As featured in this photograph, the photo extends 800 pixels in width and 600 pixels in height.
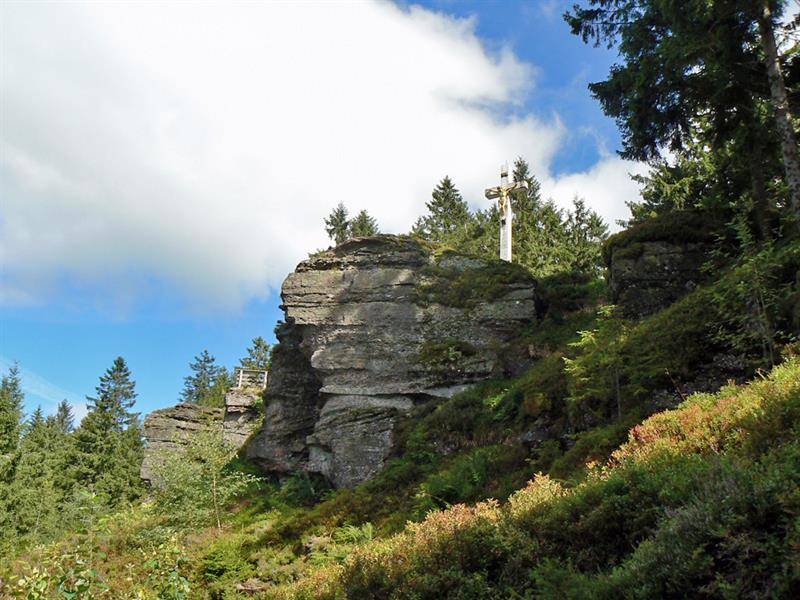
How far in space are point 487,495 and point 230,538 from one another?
25.9ft

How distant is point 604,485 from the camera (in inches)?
257

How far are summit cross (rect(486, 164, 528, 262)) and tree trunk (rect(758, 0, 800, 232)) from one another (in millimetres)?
13118

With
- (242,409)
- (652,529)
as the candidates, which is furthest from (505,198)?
(652,529)

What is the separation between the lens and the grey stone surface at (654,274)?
51.0 ft

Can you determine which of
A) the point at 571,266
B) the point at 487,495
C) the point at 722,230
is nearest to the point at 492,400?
the point at 487,495

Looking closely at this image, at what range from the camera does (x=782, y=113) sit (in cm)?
1280

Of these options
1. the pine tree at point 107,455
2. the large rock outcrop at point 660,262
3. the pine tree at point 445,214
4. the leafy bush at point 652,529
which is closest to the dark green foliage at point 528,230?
the pine tree at point 445,214

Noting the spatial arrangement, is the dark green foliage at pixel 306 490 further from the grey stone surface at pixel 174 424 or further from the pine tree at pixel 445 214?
the pine tree at pixel 445 214

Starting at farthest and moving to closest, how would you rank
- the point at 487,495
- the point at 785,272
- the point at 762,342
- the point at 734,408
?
the point at 487,495
the point at 785,272
the point at 762,342
the point at 734,408

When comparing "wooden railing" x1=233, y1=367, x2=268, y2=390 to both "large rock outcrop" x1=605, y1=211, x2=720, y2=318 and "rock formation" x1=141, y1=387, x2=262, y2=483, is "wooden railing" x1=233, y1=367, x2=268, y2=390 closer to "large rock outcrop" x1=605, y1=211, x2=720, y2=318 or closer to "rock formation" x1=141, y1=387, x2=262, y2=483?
"rock formation" x1=141, y1=387, x2=262, y2=483

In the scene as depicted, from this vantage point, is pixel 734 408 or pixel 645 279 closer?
pixel 734 408

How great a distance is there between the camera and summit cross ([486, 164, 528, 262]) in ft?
84.5

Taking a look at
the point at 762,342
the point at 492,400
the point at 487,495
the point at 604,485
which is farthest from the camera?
the point at 492,400

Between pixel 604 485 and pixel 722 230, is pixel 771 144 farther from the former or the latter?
pixel 604 485
